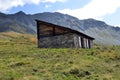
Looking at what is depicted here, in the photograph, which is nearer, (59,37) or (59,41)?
(59,41)

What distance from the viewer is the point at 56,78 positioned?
21.5 m

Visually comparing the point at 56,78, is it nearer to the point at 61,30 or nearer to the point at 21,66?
the point at 21,66

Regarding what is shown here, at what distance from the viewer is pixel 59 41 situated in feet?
170

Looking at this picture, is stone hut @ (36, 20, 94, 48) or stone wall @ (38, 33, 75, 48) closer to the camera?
stone wall @ (38, 33, 75, 48)

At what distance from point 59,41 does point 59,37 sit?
2.46 feet

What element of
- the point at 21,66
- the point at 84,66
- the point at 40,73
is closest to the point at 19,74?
the point at 40,73

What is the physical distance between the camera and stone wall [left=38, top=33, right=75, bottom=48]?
50594mm

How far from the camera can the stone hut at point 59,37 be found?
50781 mm

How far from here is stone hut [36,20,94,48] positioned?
5078cm

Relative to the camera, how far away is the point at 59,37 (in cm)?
5206

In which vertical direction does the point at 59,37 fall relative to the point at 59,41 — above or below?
above

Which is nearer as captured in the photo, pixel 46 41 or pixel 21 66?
pixel 21 66

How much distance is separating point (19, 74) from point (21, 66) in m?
4.26

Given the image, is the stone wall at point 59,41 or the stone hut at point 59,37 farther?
the stone hut at point 59,37
